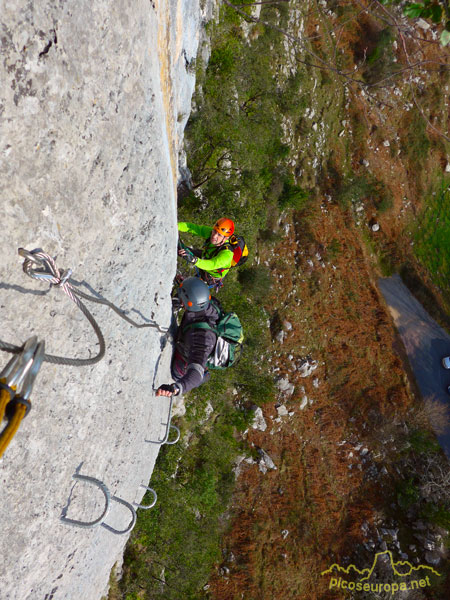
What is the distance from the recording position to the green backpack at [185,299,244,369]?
5.06 meters

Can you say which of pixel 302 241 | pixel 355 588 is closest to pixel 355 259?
pixel 302 241

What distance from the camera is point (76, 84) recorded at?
6.88ft

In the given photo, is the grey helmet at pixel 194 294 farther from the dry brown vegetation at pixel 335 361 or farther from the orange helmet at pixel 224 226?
the dry brown vegetation at pixel 335 361

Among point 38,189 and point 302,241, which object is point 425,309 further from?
point 38,189

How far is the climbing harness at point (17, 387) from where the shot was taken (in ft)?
5.54

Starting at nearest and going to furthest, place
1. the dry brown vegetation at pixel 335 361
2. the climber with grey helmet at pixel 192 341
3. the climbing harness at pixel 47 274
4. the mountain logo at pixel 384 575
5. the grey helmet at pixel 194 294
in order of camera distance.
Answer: the climbing harness at pixel 47 274, the climber with grey helmet at pixel 192 341, the grey helmet at pixel 194 294, the dry brown vegetation at pixel 335 361, the mountain logo at pixel 384 575

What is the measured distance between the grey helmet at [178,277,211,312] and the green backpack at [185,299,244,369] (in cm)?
31

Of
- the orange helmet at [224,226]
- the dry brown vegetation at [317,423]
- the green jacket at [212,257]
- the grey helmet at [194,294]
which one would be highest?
the orange helmet at [224,226]

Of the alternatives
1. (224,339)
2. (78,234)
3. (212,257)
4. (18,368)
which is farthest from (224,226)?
(18,368)

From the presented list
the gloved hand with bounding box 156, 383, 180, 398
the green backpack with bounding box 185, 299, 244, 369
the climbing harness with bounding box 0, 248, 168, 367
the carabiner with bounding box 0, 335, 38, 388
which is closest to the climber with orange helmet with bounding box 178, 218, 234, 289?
the green backpack with bounding box 185, 299, 244, 369

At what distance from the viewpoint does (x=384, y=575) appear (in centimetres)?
1103

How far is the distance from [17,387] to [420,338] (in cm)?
1710

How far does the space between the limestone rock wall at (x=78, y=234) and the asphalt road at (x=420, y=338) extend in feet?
47.5

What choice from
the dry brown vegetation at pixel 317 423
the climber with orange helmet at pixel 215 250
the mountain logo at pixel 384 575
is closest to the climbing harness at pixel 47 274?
the climber with orange helmet at pixel 215 250
